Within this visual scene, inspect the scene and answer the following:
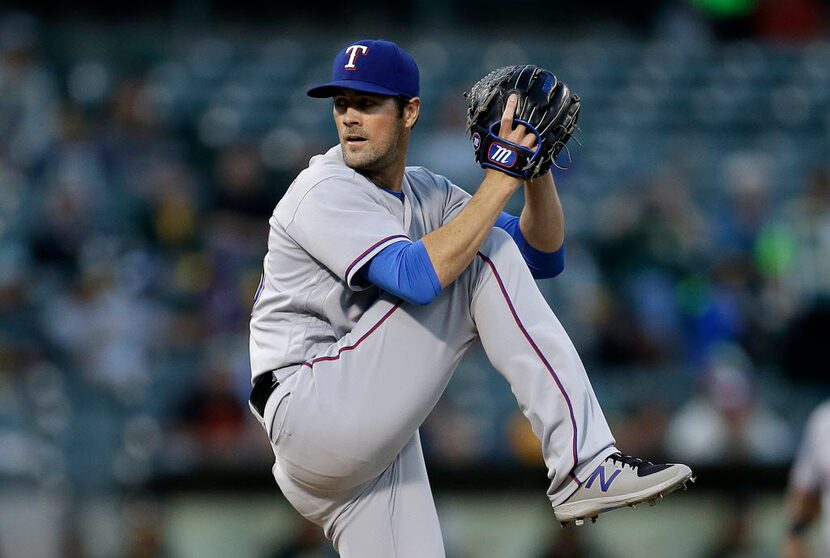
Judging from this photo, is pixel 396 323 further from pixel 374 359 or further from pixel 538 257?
pixel 538 257

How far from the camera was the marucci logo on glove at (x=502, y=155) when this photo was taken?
3.35 m

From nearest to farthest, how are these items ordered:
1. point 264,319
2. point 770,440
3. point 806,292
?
point 264,319 < point 770,440 < point 806,292

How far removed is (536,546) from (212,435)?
1.76 m

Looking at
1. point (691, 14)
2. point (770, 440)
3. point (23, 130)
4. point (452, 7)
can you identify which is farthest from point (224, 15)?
point (770, 440)

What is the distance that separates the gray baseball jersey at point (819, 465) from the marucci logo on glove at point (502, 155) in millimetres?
2462

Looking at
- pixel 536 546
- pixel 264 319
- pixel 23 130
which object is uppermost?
pixel 264 319

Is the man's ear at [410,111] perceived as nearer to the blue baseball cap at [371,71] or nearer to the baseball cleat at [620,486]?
the blue baseball cap at [371,71]

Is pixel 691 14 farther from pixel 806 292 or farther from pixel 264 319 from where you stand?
pixel 264 319

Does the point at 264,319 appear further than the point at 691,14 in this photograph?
No

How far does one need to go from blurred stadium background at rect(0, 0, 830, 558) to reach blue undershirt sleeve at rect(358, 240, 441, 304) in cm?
302

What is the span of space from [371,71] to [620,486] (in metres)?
1.27

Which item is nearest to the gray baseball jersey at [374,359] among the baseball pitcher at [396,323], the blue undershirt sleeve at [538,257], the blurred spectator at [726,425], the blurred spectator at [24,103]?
the baseball pitcher at [396,323]

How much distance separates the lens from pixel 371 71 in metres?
3.46

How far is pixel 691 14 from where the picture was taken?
39.1ft
